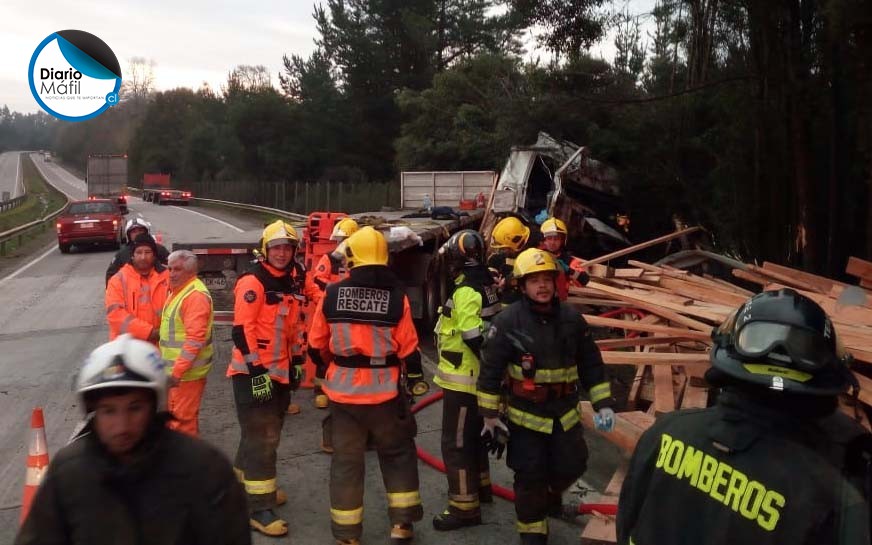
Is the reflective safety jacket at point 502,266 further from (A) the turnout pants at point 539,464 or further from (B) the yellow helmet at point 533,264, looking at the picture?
(A) the turnout pants at point 539,464

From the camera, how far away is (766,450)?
5.78 feet

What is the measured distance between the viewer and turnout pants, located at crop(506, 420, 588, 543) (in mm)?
4332

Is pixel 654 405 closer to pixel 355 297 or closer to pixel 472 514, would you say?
pixel 472 514

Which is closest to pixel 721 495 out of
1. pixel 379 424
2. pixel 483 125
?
pixel 379 424

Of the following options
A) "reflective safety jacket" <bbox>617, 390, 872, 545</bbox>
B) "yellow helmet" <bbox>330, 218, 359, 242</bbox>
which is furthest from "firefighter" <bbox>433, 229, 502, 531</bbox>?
"yellow helmet" <bbox>330, 218, 359, 242</bbox>

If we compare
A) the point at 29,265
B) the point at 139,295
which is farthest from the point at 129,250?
the point at 29,265

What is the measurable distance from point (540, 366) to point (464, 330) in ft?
2.57

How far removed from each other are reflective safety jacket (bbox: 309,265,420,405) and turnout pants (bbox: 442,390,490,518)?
64 cm

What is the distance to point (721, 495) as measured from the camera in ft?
5.89

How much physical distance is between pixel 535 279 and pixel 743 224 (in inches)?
275

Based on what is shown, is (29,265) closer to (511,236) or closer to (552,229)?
(552,229)

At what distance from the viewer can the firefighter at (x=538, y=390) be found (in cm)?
432

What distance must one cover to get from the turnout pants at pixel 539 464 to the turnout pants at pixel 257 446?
1.65 m

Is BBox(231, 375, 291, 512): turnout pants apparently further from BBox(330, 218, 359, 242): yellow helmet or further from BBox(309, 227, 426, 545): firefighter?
BBox(330, 218, 359, 242): yellow helmet
